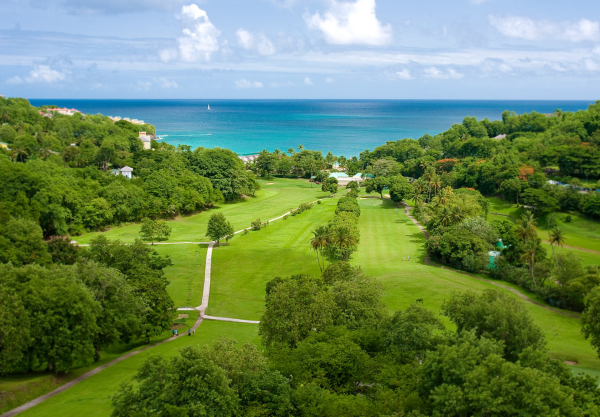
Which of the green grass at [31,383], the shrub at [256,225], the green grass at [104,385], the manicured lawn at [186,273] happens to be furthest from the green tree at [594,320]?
the shrub at [256,225]

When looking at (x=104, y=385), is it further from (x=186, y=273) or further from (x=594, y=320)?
(x=594, y=320)

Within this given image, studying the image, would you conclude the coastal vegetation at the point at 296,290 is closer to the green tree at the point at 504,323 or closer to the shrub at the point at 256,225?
the green tree at the point at 504,323

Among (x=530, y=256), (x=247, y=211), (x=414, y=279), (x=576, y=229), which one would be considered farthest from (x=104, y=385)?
(x=576, y=229)

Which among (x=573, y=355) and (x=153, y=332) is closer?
(x=573, y=355)

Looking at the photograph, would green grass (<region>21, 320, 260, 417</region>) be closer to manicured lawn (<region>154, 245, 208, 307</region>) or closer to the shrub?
manicured lawn (<region>154, 245, 208, 307</region>)

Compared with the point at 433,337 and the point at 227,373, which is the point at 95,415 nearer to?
the point at 227,373

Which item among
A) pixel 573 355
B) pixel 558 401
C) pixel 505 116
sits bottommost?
pixel 573 355

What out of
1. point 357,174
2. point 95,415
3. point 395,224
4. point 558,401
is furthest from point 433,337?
point 357,174
